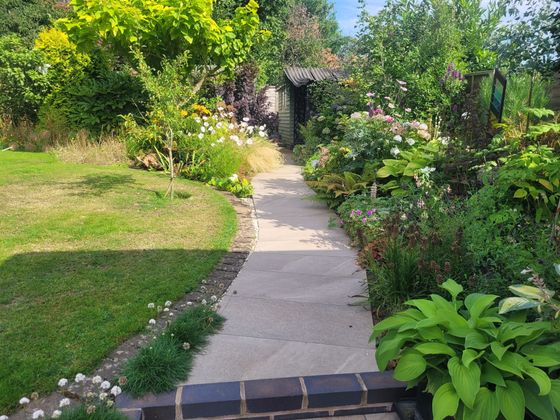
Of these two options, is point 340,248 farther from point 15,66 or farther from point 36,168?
point 15,66

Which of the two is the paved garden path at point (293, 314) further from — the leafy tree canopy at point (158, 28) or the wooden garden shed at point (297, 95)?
the wooden garden shed at point (297, 95)

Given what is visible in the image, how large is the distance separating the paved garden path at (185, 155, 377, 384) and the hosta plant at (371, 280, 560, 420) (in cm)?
57

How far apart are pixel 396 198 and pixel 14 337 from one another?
3909mm

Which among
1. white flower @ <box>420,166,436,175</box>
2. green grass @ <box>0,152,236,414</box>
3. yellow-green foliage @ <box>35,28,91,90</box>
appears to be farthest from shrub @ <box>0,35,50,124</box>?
white flower @ <box>420,166,436,175</box>

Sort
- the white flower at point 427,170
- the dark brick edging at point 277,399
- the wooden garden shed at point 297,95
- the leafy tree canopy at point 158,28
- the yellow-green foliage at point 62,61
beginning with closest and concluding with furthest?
1. the dark brick edging at point 277,399
2. the white flower at point 427,170
3. the leafy tree canopy at point 158,28
4. the yellow-green foliage at point 62,61
5. the wooden garden shed at point 297,95

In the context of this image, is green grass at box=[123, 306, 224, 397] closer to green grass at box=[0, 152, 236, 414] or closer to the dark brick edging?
the dark brick edging

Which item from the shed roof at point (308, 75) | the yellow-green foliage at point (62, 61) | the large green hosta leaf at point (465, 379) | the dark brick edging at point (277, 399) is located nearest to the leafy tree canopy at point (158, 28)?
the yellow-green foliage at point (62, 61)

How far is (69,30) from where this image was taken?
27.0 ft

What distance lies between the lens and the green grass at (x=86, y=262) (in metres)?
2.44

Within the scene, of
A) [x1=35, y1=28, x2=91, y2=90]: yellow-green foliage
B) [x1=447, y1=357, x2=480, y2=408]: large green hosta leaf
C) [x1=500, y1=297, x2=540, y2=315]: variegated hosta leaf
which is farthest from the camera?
[x1=35, y1=28, x2=91, y2=90]: yellow-green foliage

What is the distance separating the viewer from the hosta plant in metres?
1.57

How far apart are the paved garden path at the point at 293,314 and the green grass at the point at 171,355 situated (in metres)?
0.08

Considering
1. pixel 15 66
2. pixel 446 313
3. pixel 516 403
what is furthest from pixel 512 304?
pixel 15 66

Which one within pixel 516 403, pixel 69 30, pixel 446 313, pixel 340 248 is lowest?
pixel 340 248
